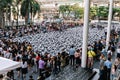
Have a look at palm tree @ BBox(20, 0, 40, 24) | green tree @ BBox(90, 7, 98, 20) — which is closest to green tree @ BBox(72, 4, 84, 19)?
green tree @ BBox(90, 7, 98, 20)

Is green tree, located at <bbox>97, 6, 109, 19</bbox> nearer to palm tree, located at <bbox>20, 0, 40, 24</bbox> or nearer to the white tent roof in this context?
palm tree, located at <bbox>20, 0, 40, 24</bbox>

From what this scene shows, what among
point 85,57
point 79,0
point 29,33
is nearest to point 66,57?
point 85,57

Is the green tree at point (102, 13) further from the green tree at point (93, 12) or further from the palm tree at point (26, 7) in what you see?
the palm tree at point (26, 7)

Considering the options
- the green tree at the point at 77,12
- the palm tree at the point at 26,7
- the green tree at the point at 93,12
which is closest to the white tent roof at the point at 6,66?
the palm tree at the point at 26,7

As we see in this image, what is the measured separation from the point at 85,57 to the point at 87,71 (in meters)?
1.00

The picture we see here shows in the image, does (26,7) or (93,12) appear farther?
(93,12)

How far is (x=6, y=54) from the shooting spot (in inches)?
671

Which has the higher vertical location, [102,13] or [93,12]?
[93,12]

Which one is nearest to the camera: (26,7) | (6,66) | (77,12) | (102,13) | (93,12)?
(6,66)

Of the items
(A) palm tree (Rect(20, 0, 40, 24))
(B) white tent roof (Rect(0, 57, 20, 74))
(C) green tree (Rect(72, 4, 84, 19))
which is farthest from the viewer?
(C) green tree (Rect(72, 4, 84, 19))

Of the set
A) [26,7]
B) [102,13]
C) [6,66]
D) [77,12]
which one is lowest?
[102,13]

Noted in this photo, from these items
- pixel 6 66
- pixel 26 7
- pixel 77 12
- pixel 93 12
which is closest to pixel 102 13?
pixel 93 12

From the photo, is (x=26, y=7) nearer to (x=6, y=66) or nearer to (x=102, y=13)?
(x=6, y=66)

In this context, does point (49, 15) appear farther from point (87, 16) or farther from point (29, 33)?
point (87, 16)
